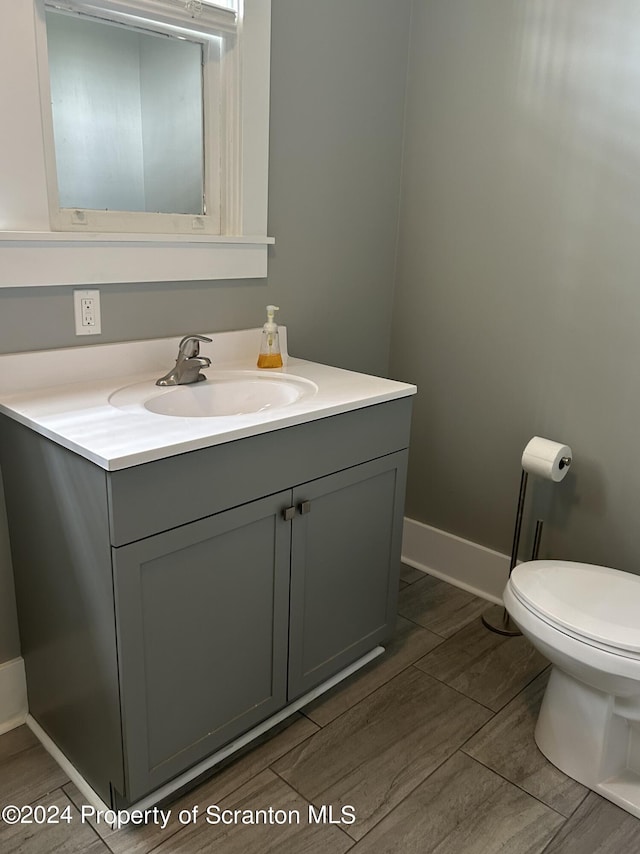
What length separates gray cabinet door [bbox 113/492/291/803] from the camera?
1346 millimetres

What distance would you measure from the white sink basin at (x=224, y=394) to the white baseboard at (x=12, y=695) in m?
0.74

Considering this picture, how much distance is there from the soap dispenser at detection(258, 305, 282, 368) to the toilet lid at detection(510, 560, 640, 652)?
85cm

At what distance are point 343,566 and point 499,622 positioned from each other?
0.74 m

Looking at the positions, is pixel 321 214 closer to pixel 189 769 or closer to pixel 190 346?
pixel 190 346

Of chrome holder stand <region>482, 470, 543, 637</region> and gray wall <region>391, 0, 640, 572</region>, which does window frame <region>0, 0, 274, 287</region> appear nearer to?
gray wall <region>391, 0, 640, 572</region>

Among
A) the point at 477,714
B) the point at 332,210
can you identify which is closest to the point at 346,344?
the point at 332,210

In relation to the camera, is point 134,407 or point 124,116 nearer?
point 134,407

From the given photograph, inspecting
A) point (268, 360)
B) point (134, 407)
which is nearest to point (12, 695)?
point (134, 407)

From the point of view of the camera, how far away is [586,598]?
5.45 ft

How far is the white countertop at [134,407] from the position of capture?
50.8 inches

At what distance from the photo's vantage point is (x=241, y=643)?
156 cm

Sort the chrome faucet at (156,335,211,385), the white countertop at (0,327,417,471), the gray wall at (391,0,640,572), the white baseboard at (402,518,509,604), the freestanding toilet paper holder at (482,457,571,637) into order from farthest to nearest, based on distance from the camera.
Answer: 1. the white baseboard at (402,518,509,604)
2. the freestanding toilet paper holder at (482,457,571,637)
3. the gray wall at (391,0,640,572)
4. the chrome faucet at (156,335,211,385)
5. the white countertop at (0,327,417,471)

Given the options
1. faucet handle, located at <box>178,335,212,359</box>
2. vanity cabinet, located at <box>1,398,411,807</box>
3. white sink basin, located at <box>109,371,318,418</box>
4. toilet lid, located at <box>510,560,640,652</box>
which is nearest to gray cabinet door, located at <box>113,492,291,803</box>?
vanity cabinet, located at <box>1,398,411,807</box>

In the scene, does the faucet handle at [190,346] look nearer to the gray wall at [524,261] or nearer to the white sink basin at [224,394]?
the white sink basin at [224,394]
